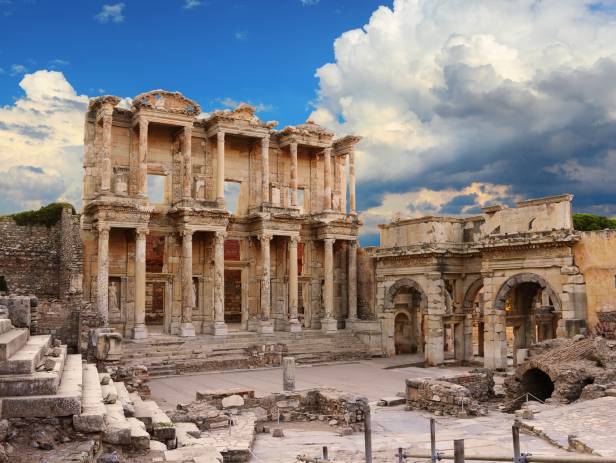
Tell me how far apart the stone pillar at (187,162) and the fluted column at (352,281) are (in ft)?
29.0

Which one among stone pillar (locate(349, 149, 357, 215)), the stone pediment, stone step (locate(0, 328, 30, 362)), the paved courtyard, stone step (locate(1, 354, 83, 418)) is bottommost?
the paved courtyard

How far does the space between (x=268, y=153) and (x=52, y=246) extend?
1190 centimetres

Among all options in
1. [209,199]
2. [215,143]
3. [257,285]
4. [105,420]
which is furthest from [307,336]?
[105,420]

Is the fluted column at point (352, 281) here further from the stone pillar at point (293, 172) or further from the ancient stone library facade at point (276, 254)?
the stone pillar at point (293, 172)

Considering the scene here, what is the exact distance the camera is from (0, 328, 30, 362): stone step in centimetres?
955

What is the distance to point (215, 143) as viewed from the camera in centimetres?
3119

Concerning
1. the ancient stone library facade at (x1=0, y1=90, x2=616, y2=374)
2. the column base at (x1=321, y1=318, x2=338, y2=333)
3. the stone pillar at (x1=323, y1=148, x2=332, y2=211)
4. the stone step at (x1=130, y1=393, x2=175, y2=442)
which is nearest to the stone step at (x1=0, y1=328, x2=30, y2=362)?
the stone step at (x1=130, y1=393, x2=175, y2=442)

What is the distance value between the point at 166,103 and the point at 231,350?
1120cm

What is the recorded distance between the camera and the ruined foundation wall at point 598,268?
21716 mm

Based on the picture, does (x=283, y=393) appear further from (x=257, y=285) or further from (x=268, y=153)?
(x=268, y=153)

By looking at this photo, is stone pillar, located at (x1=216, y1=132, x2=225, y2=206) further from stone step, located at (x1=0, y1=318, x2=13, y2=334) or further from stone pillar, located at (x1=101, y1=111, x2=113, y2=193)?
stone step, located at (x1=0, y1=318, x2=13, y2=334)

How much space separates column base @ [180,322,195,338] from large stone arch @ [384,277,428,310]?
928cm

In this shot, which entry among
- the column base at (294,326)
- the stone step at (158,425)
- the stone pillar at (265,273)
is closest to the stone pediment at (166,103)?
the stone pillar at (265,273)

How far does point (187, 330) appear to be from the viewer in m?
27.6
